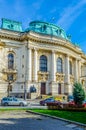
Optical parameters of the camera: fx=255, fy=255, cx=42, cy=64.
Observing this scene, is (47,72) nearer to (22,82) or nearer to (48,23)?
(22,82)

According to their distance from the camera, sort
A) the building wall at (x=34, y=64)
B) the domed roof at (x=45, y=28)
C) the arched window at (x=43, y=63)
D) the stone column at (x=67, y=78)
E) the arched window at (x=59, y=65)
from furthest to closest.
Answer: the domed roof at (x=45, y=28)
the arched window at (x=59, y=65)
the stone column at (x=67, y=78)
the arched window at (x=43, y=63)
the building wall at (x=34, y=64)

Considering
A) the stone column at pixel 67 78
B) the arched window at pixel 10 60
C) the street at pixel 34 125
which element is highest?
the arched window at pixel 10 60

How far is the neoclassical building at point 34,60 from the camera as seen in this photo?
56.1 m

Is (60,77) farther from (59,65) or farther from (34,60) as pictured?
(34,60)

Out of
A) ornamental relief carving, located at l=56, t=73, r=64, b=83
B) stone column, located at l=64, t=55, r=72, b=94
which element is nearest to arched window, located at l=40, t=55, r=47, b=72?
ornamental relief carving, located at l=56, t=73, r=64, b=83

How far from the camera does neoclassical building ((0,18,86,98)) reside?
56.1 m

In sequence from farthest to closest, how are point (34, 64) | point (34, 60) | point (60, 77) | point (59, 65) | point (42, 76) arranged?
point (59, 65), point (60, 77), point (42, 76), point (34, 60), point (34, 64)

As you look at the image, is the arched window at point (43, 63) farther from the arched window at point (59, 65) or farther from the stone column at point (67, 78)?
the stone column at point (67, 78)

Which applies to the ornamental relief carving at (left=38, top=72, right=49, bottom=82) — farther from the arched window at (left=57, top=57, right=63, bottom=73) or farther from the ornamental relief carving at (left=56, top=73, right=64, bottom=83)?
the arched window at (left=57, top=57, right=63, bottom=73)

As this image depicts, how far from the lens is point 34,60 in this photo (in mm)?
58406

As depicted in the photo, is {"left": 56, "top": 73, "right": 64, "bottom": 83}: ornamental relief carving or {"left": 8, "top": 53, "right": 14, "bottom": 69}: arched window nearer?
{"left": 8, "top": 53, "right": 14, "bottom": 69}: arched window

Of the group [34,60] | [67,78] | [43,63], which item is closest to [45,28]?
[43,63]

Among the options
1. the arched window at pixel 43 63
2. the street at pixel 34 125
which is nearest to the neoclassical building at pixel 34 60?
the arched window at pixel 43 63

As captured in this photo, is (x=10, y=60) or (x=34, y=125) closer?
(x=34, y=125)
